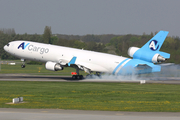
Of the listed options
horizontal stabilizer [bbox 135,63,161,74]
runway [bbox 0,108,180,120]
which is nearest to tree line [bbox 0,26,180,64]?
horizontal stabilizer [bbox 135,63,161,74]

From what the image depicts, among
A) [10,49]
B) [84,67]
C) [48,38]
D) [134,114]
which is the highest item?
[48,38]

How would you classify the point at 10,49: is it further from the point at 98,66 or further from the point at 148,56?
the point at 148,56

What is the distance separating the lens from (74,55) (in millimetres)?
50625

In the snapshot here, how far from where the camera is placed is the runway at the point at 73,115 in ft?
54.7

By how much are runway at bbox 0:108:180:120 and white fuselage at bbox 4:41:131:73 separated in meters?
30.4

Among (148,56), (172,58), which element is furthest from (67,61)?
(172,58)

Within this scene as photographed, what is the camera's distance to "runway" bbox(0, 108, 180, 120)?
16.7 metres

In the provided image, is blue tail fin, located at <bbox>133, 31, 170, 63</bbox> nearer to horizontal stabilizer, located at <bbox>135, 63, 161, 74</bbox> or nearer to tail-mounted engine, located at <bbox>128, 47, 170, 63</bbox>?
tail-mounted engine, located at <bbox>128, 47, 170, 63</bbox>

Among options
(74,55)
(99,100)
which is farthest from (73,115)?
(74,55)

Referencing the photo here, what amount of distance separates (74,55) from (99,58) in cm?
459

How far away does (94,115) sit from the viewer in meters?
17.7

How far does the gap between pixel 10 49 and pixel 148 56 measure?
27.2m

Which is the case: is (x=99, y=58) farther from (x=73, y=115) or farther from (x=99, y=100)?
(x=73, y=115)

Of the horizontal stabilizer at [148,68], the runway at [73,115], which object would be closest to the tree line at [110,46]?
the horizontal stabilizer at [148,68]
